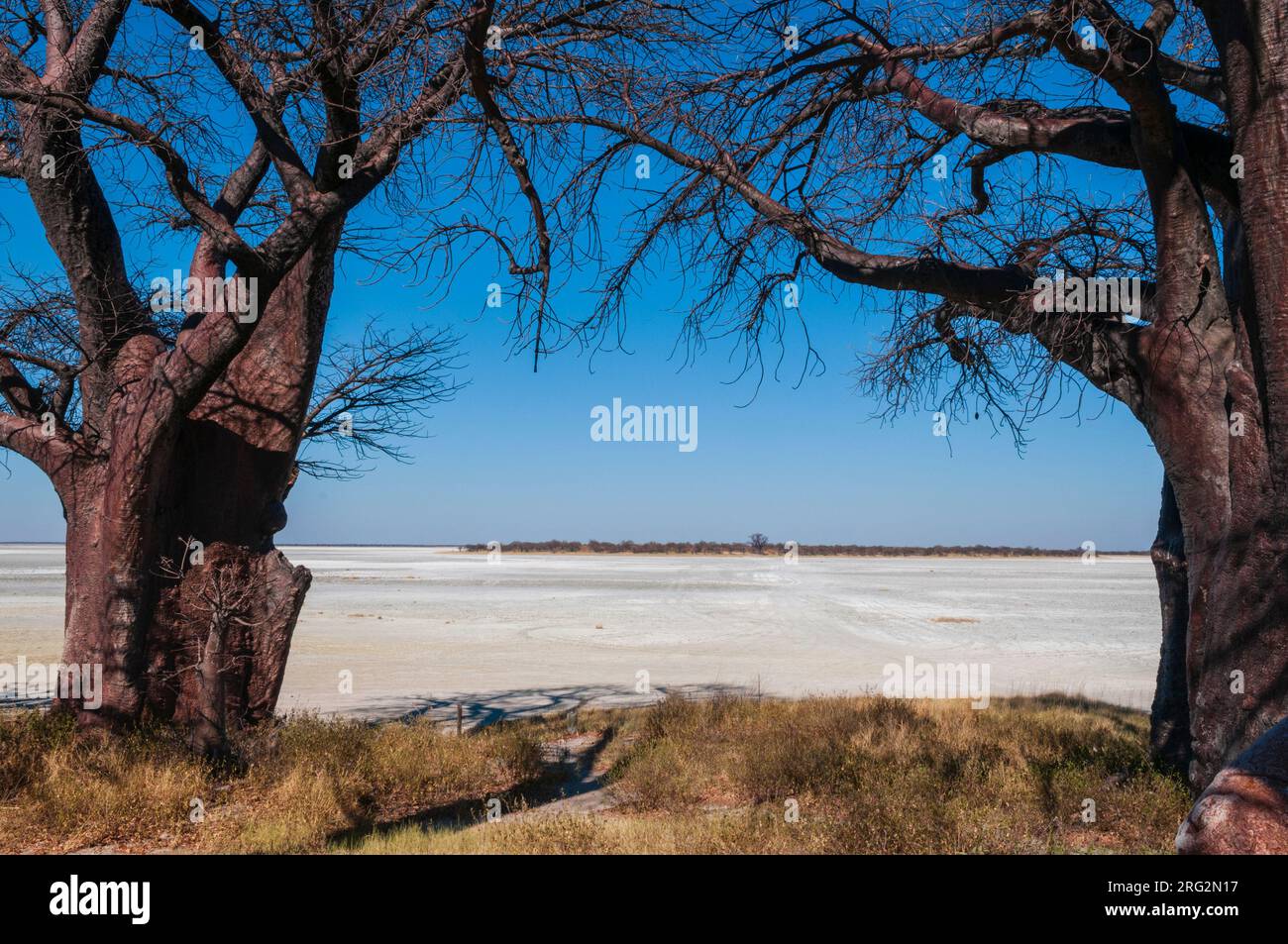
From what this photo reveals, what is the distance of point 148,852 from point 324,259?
5.19 m

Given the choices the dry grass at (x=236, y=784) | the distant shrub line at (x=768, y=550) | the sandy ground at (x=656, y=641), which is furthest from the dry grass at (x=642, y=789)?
the distant shrub line at (x=768, y=550)

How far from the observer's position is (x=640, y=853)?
5086 mm

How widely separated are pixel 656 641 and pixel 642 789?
14485 millimetres

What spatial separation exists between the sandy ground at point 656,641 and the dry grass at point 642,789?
13.2 feet

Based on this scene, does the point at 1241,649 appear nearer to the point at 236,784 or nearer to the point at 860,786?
the point at 860,786

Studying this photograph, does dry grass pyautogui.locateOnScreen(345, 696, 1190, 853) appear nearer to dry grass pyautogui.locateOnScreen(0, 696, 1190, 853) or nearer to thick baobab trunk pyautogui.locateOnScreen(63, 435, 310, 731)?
dry grass pyautogui.locateOnScreen(0, 696, 1190, 853)

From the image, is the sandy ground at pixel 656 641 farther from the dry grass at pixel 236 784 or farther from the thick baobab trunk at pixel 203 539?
the thick baobab trunk at pixel 203 539

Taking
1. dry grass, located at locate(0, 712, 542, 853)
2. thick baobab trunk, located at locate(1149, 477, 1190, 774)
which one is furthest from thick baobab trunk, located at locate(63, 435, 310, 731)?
thick baobab trunk, located at locate(1149, 477, 1190, 774)

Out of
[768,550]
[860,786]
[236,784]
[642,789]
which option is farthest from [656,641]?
[768,550]

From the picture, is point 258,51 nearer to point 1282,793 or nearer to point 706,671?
point 1282,793

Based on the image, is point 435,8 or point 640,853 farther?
point 435,8

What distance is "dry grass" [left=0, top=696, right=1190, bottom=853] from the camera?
5598 mm
